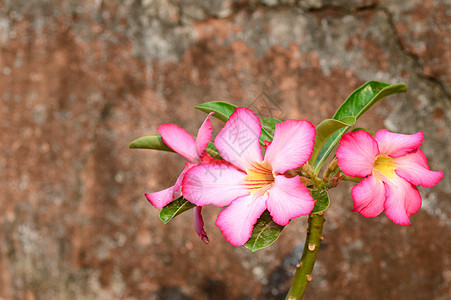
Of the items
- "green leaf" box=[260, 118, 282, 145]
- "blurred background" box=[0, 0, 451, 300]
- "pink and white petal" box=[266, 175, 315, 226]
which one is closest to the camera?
"pink and white petal" box=[266, 175, 315, 226]

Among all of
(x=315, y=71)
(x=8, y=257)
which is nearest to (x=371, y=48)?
(x=315, y=71)

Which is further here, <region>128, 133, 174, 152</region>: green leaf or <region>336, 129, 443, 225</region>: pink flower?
<region>128, 133, 174, 152</region>: green leaf

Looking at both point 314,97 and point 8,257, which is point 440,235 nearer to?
point 314,97

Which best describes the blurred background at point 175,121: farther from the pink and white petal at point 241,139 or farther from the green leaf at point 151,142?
the pink and white petal at point 241,139

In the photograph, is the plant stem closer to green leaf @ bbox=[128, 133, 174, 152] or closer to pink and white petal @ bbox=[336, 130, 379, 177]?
pink and white petal @ bbox=[336, 130, 379, 177]

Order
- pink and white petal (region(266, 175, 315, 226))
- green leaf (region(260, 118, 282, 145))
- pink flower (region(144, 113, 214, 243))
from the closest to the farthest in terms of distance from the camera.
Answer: pink and white petal (region(266, 175, 315, 226)) → pink flower (region(144, 113, 214, 243)) → green leaf (region(260, 118, 282, 145))

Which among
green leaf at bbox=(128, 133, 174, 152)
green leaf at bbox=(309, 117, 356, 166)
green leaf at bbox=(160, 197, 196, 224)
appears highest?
green leaf at bbox=(309, 117, 356, 166)

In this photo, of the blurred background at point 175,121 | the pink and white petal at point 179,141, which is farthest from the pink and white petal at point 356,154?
the blurred background at point 175,121

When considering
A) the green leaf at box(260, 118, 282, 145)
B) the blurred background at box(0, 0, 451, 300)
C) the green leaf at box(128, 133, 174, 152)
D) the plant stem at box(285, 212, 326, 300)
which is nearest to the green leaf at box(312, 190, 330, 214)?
the plant stem at box(285, 212, 326, 300)

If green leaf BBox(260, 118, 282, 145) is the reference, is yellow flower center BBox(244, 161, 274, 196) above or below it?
above
